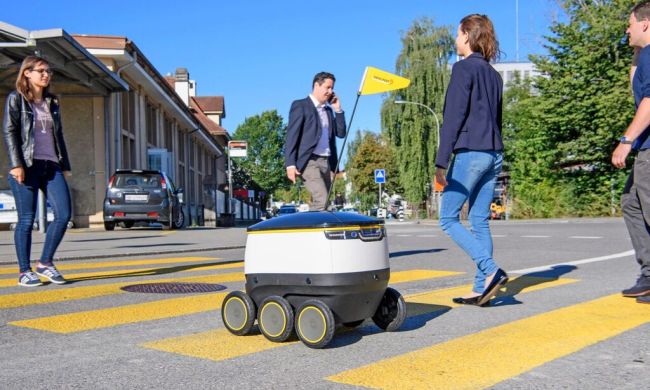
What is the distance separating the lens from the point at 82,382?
262cm

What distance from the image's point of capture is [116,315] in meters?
4.18

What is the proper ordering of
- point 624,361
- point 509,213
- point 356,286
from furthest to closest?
point 509,213 → point 356,286 → point 624,361

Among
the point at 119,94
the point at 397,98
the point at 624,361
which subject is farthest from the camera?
the point at 397,98

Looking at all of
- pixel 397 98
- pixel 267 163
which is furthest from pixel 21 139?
pixel 267 163

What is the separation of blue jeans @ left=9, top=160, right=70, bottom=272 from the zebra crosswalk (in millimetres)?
353

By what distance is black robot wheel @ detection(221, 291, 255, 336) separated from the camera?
11.4 ft

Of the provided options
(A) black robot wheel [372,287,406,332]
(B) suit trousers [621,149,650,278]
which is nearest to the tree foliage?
(B) suit trousers [621,149,650,278]

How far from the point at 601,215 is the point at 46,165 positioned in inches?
1301

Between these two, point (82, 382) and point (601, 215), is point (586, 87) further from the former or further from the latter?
point (82, 382)

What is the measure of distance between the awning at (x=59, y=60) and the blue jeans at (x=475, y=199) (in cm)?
1297

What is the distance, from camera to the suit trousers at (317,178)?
5461 mm

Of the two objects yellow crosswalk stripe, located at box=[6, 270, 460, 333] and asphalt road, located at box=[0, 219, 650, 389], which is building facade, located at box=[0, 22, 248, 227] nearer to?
yellow crosswalk stripe, located at box=[6, 270, 460, 333]

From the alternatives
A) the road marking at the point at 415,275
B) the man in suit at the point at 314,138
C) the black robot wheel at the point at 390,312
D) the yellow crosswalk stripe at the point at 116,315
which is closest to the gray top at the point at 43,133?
the yellow crosswalk stripe at the point at 116,315

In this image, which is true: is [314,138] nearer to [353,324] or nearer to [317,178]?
[317,178]
